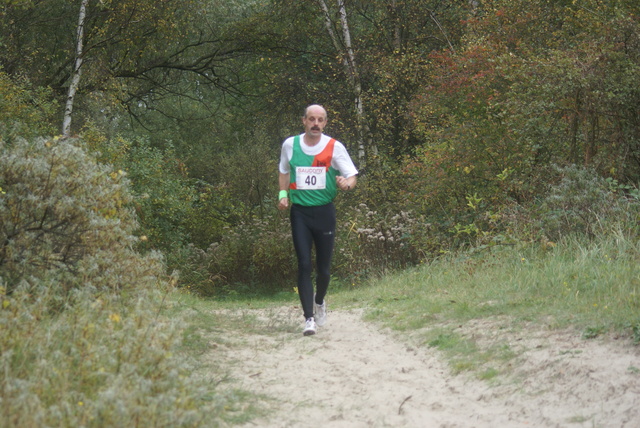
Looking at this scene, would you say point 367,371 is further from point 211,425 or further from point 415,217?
point 415,217

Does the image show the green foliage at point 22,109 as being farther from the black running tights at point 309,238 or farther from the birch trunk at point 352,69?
the birch trunk at point 352,69

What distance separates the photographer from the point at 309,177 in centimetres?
763

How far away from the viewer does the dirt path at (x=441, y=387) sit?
16.6ft

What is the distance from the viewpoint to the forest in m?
5.15

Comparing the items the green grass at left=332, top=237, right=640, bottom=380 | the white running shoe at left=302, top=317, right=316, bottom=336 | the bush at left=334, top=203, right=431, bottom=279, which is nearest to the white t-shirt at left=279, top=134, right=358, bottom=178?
the white running shoe at left=302, top=317, right=316, bottom=336

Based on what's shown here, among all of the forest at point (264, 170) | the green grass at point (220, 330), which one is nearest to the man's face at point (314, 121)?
the forest at point (264, 170)

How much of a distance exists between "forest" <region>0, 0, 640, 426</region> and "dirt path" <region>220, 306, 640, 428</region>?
1.62ft

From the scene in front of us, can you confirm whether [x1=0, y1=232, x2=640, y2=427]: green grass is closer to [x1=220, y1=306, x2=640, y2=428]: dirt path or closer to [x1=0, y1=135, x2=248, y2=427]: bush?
[x1=0, y1=135, x2=248, y2=427]: bush

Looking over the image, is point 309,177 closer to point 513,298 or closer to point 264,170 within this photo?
point 513,298

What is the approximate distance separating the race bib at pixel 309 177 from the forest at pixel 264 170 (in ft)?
5.73

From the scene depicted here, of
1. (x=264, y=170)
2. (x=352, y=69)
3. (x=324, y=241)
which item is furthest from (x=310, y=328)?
(x=264, y=170)

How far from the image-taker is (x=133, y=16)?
66.6ft

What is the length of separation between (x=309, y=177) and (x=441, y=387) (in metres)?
2.57

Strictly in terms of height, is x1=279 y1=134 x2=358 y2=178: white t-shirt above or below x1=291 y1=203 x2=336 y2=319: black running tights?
above
